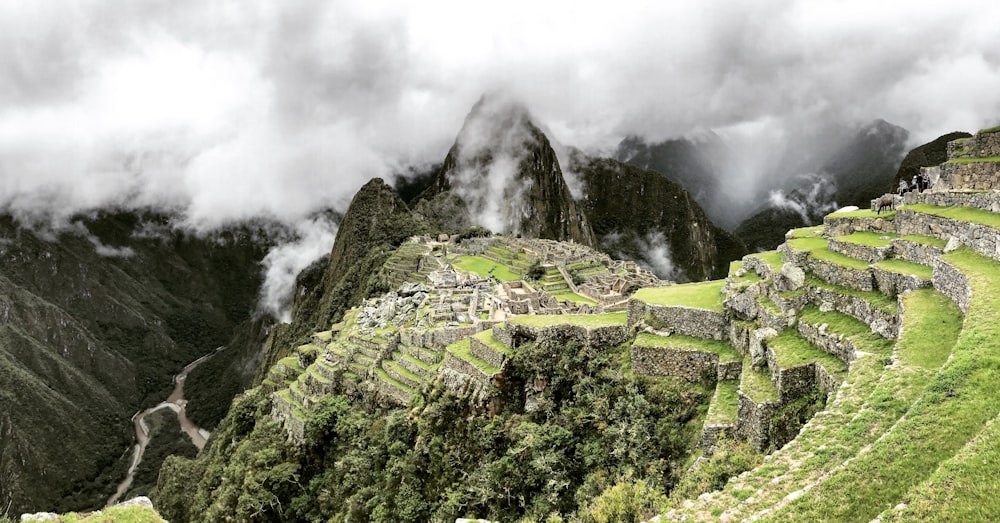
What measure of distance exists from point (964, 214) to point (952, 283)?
5211mm

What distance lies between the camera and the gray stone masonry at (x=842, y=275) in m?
12.8

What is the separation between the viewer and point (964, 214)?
565 inches

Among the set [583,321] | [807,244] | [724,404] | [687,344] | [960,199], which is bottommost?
[724,404]

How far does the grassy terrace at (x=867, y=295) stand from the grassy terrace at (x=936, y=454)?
3.35 m

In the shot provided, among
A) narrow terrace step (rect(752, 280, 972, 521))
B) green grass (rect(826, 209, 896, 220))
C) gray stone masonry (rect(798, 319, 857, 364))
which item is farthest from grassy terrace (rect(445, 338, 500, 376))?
narrow terrace step (rect(752, 280, 972, 521))

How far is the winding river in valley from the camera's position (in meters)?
107

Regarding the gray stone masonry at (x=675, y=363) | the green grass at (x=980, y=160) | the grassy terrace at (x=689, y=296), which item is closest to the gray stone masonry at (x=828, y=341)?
the gray stone masonry at (x=675, y=363)

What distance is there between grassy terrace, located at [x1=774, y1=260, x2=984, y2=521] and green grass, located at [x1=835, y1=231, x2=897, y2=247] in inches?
302

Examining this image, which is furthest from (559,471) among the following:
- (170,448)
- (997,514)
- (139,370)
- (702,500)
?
(139,370)

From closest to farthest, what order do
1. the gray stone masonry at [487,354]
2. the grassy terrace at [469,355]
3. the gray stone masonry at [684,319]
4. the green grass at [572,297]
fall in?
the gray stone masonry at [684,319] < the gray stone masonry at [487,354] < the grassy terrace at [469,355] < the green grass at [572,297]

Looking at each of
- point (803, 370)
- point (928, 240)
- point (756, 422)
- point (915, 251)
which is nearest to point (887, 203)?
point (928, 240)

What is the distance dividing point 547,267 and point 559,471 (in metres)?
57.9

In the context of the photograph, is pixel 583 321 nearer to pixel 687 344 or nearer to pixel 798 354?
pixel 687 344

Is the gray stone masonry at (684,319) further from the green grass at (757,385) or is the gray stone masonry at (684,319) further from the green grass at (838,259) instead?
the green grass at (838,259)
